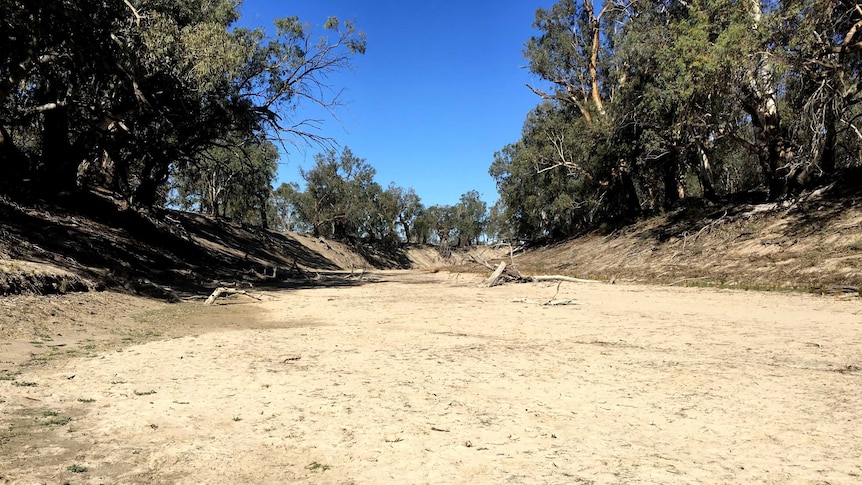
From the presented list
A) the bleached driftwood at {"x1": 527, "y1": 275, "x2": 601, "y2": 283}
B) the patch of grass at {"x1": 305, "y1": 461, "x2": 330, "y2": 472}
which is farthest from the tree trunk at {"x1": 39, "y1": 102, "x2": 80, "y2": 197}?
the patch of grass at {"x1": 305, "y1": 461, "x2": 330, "y2": 472}

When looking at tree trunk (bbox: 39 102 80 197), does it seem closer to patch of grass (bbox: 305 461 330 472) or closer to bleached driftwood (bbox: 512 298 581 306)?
bleached driftwood (bbox: 512 298 581 306)

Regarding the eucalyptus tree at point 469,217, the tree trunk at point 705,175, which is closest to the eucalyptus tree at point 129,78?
the tree trunk at point 705,175

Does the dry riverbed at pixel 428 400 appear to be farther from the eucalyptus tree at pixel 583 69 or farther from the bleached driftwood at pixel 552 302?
the eucalyptus tree at pixel 583 69

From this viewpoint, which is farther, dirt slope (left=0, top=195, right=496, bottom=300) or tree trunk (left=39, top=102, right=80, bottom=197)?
tree trunk (left=39, top=102, right=80, bottom=197)

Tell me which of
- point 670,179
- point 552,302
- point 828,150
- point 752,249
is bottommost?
point 552,302

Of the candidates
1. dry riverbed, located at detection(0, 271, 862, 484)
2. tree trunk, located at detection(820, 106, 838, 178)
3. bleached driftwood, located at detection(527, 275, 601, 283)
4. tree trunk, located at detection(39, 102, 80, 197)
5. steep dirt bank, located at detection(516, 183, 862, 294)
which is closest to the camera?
dry riverbed, located at detection(0, 271, 862, 484)

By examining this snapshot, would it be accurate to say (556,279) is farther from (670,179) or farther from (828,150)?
(670,179)

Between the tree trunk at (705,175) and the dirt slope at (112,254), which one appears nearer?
the dirt slope at (112,254)

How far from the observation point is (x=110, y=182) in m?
25.6

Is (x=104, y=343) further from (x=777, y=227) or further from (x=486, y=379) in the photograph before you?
(x=777, y=227)

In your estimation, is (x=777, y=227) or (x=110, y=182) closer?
(x=777, y=227)

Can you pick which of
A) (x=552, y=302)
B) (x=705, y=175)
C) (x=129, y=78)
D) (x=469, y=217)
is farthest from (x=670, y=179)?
(x=469, y=217)

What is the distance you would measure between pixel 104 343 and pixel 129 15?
10395 millimetres

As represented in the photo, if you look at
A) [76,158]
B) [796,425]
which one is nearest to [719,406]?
[796,425]
